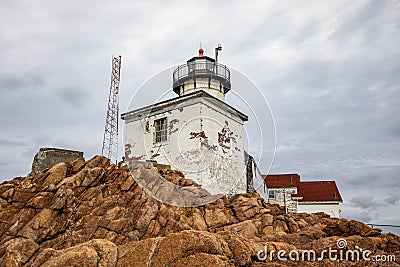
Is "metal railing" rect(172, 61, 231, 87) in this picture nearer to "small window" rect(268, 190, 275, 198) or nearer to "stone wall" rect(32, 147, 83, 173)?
"stone wall" rect(32, 147, 83, 173)

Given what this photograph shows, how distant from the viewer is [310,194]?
108ft

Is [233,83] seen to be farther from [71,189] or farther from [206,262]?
[206,262]

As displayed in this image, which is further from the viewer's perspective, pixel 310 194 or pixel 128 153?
pixel 310 194

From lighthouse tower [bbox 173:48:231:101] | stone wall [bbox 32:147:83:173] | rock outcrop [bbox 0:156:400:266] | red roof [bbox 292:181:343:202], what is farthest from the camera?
red roof [bbox 292:181:343:202]

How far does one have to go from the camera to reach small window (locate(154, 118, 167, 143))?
1870 centimetres

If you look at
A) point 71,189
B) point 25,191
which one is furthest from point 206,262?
point 25,191

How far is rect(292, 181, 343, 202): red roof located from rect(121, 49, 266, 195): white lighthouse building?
523 inches

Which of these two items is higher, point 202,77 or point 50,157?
point 202,77

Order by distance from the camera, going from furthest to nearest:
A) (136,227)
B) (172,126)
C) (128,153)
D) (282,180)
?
(282,180) < (128,153) < (172,126) < (136,227)

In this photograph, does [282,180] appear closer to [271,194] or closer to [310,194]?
[310,194]

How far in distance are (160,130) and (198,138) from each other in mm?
2661

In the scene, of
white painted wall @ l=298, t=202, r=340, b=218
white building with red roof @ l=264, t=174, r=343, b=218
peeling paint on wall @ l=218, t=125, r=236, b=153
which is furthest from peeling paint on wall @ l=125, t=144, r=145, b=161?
white painted wall @ l=298, t=202, r=340, b=218

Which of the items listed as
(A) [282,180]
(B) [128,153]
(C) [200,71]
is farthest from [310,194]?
(B) [128,153]

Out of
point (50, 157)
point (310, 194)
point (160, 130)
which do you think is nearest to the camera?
point (50, 157)
